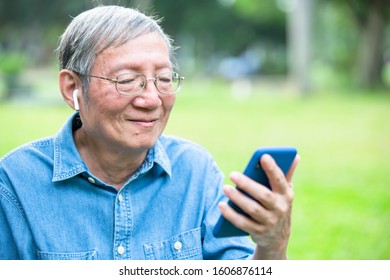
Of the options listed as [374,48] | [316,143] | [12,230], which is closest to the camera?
[12,230]

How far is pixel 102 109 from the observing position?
170 centimetres

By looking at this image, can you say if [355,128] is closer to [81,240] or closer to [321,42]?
[81,240]

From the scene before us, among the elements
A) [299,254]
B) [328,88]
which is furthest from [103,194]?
[328,88]

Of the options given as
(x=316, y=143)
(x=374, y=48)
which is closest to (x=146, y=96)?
(x=316, y=143)

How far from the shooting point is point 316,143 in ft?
28.3

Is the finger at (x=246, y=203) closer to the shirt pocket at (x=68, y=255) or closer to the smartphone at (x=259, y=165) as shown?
the smartphone at (x=259, y=165)

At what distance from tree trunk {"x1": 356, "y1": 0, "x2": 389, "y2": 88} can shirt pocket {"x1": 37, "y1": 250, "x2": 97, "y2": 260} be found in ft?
57.0

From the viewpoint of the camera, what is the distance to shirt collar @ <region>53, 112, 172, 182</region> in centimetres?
169

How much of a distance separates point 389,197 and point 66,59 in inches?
191

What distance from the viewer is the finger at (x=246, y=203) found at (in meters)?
1.32

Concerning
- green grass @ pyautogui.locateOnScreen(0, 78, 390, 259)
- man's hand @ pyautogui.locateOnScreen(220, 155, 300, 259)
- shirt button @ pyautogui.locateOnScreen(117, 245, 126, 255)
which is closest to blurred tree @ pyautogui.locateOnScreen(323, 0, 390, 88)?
green grass @ pyautogui.locateOnScreen(0, 78, 390, 259)

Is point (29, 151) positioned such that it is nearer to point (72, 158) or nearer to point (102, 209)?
point (72, 158)

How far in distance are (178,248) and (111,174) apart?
0.35 m
